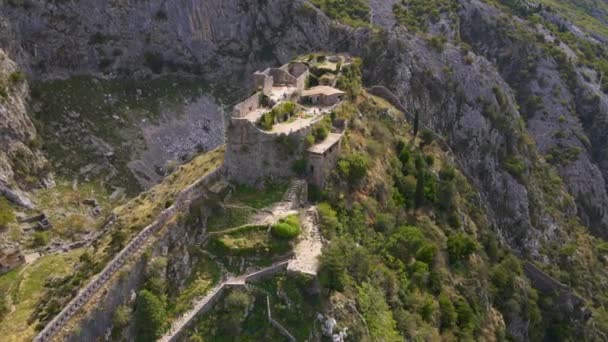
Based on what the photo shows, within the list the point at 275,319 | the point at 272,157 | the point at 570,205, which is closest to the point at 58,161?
the point at 272,157

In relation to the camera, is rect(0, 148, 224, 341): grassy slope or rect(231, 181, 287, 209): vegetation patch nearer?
rect(0, 148, 224, 341): grassy slope

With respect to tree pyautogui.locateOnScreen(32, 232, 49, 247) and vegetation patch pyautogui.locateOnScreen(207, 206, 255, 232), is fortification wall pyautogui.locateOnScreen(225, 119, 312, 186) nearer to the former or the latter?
vegetation patch pyautogui.locateOnScreen(207, 206, 255, 232)

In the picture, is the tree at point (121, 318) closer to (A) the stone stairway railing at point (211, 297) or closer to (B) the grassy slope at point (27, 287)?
(A) the stone stairway railing at point (211, 297)

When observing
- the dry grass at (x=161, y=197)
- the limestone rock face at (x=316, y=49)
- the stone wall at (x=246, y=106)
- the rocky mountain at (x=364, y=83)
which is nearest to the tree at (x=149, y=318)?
Answer: the dry grass at (x=161, y=197)

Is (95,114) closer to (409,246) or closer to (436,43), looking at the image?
(409,246)

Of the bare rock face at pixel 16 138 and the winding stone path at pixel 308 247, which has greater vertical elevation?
the winding stone path at pixel 308 247

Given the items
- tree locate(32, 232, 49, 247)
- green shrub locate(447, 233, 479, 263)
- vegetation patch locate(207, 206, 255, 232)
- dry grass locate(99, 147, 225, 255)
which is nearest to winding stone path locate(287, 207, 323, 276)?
vegetation patch locate(207, 206, 255, 232)
